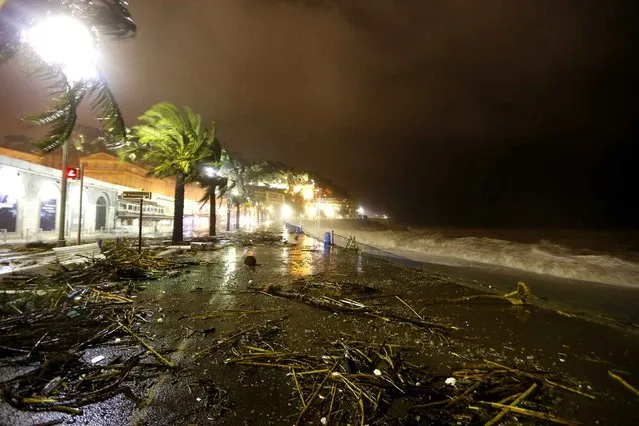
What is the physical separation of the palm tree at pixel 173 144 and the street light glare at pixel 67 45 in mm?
10340

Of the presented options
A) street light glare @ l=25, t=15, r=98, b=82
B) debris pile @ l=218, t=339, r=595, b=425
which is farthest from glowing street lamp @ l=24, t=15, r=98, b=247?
debris pile @ l=218, t=339, r=595, b=425

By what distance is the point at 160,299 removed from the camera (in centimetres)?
734

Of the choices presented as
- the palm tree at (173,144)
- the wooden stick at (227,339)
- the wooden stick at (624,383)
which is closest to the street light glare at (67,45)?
the wooden stick at (227,339)

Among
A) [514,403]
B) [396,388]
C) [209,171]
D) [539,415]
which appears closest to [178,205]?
[209,171]

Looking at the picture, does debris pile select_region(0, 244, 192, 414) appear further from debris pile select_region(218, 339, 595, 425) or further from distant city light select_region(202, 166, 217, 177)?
distant city light select_region(202, 166, 217, 177)

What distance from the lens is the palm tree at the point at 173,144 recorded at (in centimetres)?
1730

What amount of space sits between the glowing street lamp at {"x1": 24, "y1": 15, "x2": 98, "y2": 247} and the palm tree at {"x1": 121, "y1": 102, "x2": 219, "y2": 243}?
10.3m

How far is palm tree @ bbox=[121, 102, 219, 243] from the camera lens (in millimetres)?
17297

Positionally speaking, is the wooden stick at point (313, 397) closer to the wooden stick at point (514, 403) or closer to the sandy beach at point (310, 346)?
the sandy beach at point (310, 346)

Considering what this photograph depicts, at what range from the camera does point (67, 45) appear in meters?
6.81

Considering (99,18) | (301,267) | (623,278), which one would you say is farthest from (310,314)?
(623,278)

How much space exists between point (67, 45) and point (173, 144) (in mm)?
11709

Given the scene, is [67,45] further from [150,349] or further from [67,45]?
[150,349]

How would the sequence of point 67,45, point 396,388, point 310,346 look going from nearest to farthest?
point 396,388 → point 310,346 → point 67,45
